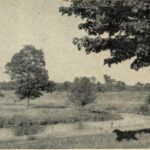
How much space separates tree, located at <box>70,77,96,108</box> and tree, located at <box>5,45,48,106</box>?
7365mm

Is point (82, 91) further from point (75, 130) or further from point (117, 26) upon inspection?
point (117, 26)

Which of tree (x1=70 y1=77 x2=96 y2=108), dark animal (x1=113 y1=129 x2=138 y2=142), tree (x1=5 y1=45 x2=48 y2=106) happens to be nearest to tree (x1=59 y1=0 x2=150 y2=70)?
dark animal (x1=113 y1=129 x2=138 y2=142)

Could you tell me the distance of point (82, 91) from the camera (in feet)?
231

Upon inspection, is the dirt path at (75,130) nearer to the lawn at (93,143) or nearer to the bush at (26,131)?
the bush at (26,131)

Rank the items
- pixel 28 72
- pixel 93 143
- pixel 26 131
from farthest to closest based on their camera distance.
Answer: pixel 28 72
pixel 26 131
pixel 93 143

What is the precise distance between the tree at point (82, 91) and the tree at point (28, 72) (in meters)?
7.37

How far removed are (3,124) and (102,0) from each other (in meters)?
31.7

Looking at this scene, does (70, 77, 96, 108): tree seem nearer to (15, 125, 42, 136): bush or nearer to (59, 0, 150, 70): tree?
(15, 125, 42, 136): bush

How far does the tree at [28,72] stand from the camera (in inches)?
3054

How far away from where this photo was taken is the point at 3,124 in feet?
168

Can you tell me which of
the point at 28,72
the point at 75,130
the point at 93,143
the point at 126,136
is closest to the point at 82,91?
the point at 28,72

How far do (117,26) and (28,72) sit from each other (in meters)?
56.3

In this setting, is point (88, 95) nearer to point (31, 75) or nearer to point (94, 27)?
point (31, 75)

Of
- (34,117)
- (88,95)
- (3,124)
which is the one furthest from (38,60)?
(3,124)
